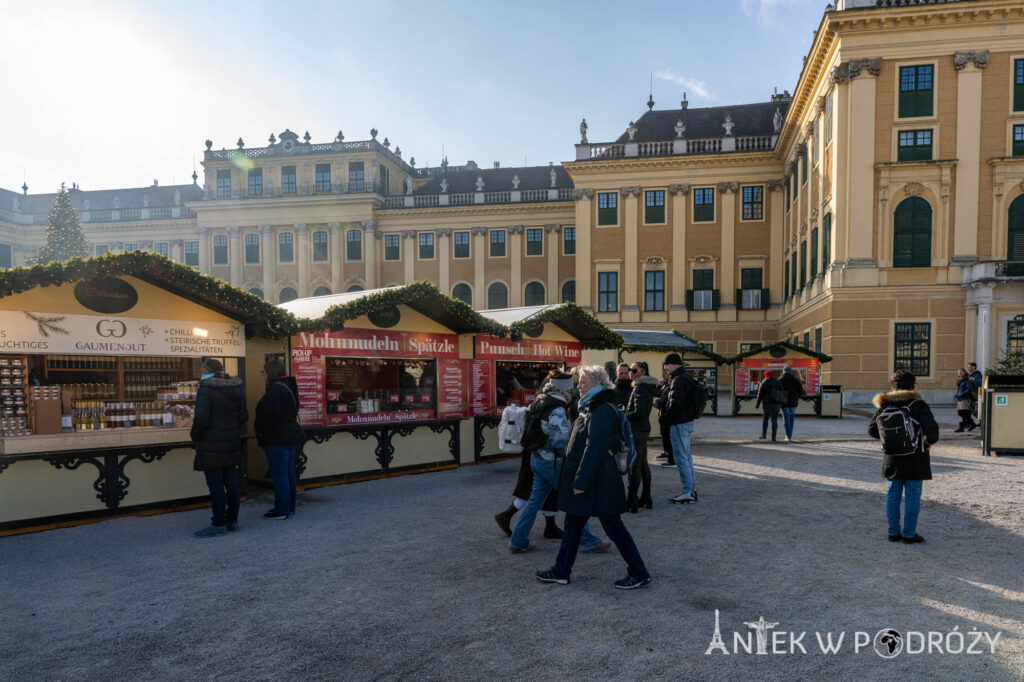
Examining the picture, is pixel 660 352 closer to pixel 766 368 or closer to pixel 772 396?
pixel 772 396

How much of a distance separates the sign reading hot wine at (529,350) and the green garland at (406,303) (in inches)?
26.8

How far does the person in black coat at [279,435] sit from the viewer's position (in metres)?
7.66

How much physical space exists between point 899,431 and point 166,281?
335 inches

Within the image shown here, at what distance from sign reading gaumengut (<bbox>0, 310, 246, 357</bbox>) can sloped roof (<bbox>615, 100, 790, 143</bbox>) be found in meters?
35.0

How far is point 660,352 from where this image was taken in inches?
659

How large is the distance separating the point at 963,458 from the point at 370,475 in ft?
34.4

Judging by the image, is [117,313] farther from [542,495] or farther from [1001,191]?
[1001,191]

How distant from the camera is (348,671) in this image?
12.4 ft

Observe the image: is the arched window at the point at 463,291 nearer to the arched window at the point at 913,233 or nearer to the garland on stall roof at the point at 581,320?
the arched window at the point at 913,233

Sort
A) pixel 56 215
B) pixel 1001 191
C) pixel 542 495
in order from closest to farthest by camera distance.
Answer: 1. pixel 542 495
2. pixel 1001 191
3. pixel 56 215

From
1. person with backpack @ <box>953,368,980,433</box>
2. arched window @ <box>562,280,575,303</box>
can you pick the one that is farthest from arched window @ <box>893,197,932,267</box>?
arched window @ <box>562,280,575,303</box>

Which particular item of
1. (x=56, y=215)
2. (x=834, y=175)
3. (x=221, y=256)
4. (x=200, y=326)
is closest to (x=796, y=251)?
(x=834, y=175)

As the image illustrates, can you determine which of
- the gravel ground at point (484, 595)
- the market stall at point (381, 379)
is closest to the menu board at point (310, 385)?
the market stall at point (381, 379)

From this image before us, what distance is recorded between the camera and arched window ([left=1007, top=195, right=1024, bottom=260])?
2450 centimetres
